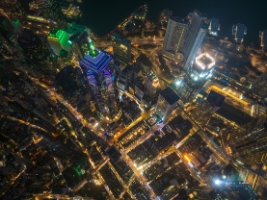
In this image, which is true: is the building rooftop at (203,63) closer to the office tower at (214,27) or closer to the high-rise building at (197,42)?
the high-rise building at (197,42)

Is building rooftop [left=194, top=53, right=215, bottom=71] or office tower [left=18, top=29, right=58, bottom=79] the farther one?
building rooftop [left=194, top=53, right=215, bottom=71]

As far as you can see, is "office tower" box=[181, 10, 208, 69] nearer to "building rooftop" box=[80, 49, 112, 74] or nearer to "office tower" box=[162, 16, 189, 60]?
"office tower" box=[162, 16, 189, 60]

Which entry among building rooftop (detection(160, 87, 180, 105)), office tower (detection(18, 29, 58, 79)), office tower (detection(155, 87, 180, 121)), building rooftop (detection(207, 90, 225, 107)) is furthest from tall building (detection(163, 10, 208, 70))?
office tower (detection(18, 29, 58, 79))

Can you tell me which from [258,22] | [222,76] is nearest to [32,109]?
[222,76]

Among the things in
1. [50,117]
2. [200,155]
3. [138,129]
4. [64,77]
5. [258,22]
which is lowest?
[200,155]

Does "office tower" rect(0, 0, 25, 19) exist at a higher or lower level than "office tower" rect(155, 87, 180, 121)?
higher

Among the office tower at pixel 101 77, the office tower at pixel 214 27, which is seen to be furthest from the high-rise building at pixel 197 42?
the office tower at pixel 101 77

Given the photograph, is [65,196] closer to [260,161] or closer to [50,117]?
[50,117]
